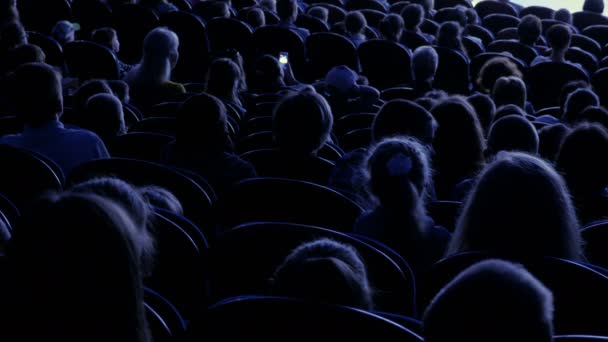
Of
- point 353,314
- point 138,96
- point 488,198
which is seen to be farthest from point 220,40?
point 353,314

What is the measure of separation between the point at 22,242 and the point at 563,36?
768cm

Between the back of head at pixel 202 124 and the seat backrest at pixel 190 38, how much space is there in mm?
4947

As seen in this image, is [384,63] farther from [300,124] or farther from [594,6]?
[594,6]

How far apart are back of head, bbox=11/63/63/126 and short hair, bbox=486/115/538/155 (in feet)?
7.79

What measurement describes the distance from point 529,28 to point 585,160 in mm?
6309

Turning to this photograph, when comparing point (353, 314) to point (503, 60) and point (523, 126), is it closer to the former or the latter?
point (523, 126)

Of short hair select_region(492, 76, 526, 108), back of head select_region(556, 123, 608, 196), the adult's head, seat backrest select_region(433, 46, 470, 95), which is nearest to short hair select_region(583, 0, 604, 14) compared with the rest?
seat backrest select_region(433, 46, 470, 95)

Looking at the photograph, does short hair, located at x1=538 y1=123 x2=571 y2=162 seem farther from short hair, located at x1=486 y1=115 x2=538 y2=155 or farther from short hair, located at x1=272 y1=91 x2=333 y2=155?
short hair, located at x1=272 y1=91 x2=333 y2=155

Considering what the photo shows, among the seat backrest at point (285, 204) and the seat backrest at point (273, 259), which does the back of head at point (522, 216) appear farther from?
the seat backrest at point (285, 204)

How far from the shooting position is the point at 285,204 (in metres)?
3.60

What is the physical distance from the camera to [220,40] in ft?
31.0

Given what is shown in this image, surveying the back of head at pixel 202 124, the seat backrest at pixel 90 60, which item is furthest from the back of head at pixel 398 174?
the seat backrest at pixel 90 60

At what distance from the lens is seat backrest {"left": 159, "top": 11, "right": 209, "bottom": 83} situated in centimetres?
913

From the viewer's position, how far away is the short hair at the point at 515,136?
454 cm
